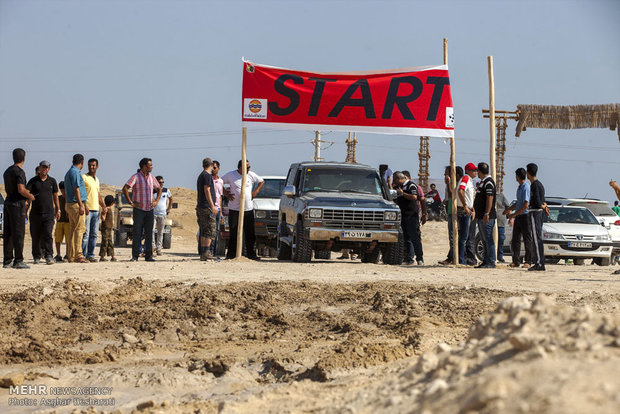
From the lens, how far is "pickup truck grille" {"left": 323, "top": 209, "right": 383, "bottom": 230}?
605 inches

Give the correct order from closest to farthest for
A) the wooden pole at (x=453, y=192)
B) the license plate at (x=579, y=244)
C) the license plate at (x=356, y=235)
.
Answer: the license plate at (x=356, y=235), the wooden pole at (x=453, y=192), the license plate at (x=579, y=244)

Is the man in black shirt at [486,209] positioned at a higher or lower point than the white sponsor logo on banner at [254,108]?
lower

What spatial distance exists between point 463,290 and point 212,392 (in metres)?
5.17

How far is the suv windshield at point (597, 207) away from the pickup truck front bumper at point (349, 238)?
8.80 meters

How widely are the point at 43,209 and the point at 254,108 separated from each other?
4.42 meters

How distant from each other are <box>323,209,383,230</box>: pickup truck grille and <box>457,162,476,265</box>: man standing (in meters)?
1.51

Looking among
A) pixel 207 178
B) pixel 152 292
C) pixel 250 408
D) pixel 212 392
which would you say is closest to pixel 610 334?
pixel 250 408

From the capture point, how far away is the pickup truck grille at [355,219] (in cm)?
1538

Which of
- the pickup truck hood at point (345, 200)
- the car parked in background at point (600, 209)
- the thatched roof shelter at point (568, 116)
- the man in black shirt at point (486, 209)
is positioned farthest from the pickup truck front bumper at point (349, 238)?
the thatched roof shelter at point (568, 116)

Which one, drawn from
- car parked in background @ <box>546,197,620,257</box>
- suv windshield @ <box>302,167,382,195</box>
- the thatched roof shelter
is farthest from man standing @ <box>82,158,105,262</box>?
the thatched roof shelter

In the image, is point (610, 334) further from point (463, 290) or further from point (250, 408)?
point (463, 290)

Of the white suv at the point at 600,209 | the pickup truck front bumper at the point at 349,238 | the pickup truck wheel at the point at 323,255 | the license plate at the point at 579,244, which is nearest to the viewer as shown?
the pickup truck front bumper at the point at 349,238

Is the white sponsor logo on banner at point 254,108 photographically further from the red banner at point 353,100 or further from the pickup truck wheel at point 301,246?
the pickup truck wheel at point 301,246

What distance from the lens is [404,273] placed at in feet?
43.9
